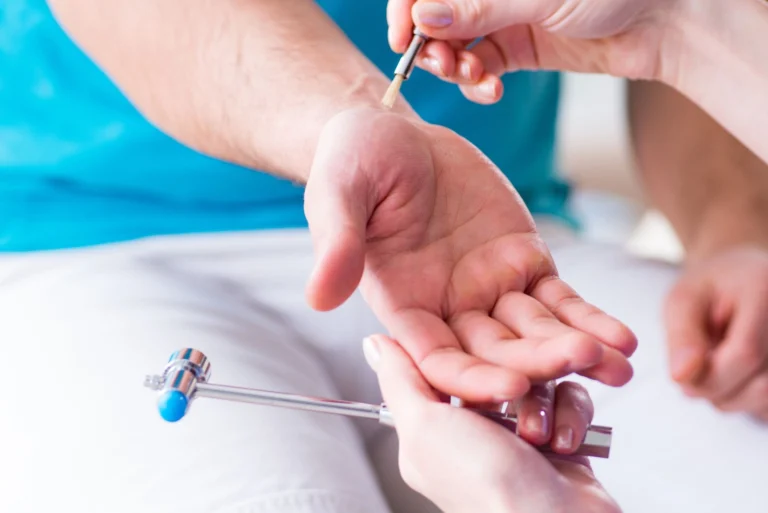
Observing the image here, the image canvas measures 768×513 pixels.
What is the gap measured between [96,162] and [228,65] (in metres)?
0.21

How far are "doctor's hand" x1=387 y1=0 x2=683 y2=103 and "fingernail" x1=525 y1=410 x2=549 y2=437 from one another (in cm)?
34

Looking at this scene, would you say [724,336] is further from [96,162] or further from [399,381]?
[96,162]

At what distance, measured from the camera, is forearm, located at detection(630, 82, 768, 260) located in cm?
101

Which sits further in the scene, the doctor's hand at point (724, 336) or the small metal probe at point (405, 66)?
the doctor's hand at point (724, 336)

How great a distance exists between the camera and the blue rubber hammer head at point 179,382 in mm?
493

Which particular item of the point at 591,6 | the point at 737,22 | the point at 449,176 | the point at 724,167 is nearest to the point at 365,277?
the point at 449,176

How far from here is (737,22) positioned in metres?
0.77

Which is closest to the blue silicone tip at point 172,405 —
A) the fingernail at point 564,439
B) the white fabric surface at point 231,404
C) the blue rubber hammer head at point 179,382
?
the blue rubber hammer head at point 179,382

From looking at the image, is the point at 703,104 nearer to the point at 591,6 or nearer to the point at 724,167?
the point at 591,6

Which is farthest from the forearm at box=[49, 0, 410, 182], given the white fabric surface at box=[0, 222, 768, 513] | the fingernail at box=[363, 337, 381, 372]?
the fingernail at box=[363, 337, 381, 372]

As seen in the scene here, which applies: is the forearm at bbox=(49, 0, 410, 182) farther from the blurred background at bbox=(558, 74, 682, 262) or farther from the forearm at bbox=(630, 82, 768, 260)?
the blurred background at bbox=(558, 74, 682, 262)

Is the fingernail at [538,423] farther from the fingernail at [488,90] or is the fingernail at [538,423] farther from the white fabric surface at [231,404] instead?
the fingernail at [488,90]

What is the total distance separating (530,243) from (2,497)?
43cm

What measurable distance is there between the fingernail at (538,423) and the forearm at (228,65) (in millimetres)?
353
